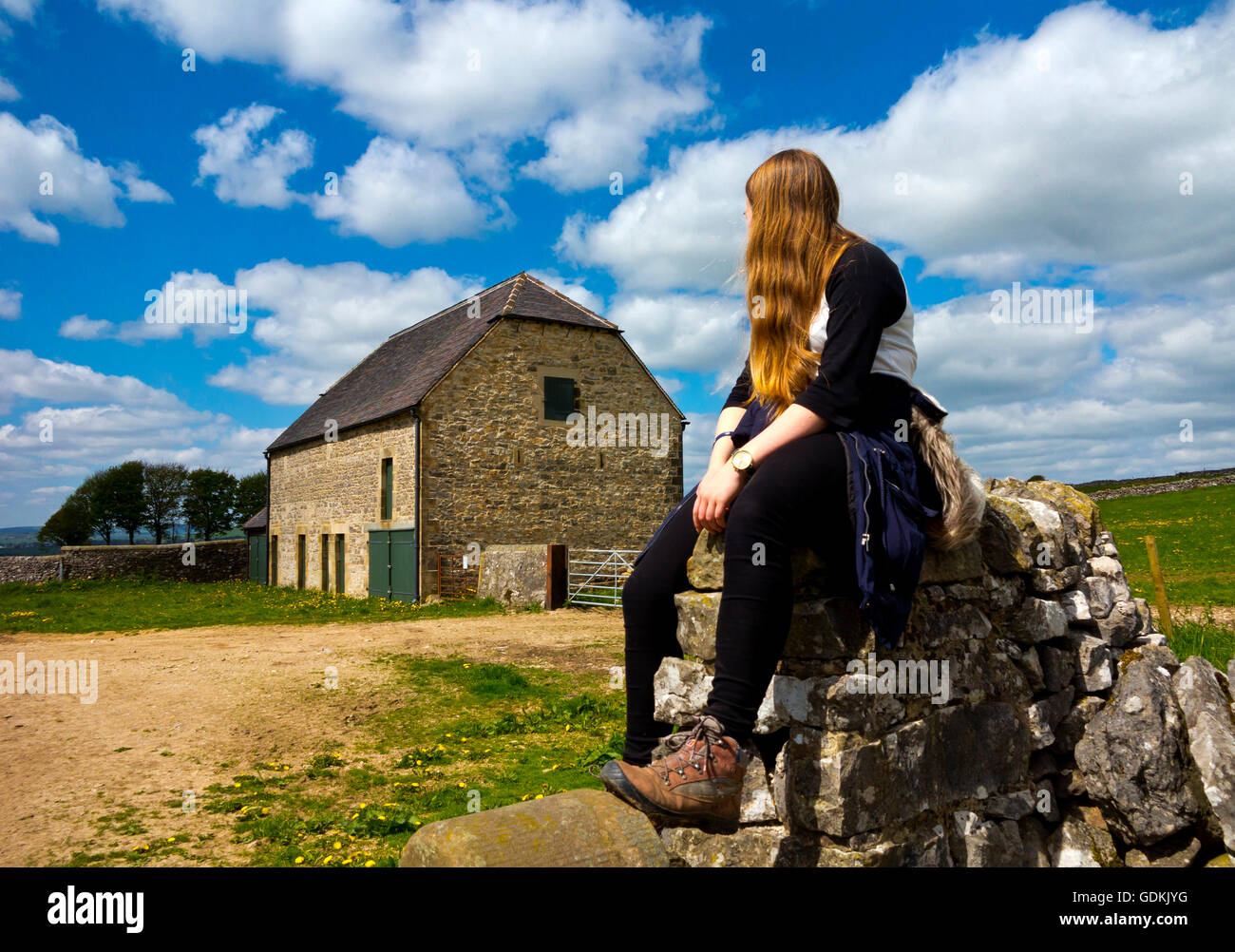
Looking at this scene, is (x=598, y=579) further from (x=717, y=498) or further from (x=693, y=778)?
(x=693, y=778)

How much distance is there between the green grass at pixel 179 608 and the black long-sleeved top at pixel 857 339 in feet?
46.7

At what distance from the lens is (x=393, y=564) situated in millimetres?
19484

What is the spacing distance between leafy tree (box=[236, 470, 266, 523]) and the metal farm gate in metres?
48.1

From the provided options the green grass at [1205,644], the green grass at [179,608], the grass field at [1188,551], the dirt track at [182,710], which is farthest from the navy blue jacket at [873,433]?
the green grass at [179,608]

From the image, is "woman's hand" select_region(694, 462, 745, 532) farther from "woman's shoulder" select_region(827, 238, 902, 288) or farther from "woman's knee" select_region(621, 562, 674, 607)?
"woman's shoulder" select_region(827, 238, 902, 288)

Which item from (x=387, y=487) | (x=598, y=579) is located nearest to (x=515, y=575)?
(x=598, y=579)

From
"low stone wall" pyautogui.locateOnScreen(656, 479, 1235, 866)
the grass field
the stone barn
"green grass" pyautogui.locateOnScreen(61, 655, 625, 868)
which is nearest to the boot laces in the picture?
"low stone wall" pyautogui.locateOnScreen(656, 479, 1235, 866)

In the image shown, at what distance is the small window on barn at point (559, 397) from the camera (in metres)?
20.5

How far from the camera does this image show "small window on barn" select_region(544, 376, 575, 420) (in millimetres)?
20453

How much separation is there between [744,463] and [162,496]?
210ft

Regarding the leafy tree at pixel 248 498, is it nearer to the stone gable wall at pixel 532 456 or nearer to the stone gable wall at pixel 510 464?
the stone gable wall at pixel 510 464

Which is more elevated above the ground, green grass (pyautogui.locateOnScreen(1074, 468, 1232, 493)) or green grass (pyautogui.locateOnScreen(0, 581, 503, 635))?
green grass (pyautogui.locateOnScreen(1074, 468, 1232, 493))

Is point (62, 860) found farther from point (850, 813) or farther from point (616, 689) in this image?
point (616, 689)
